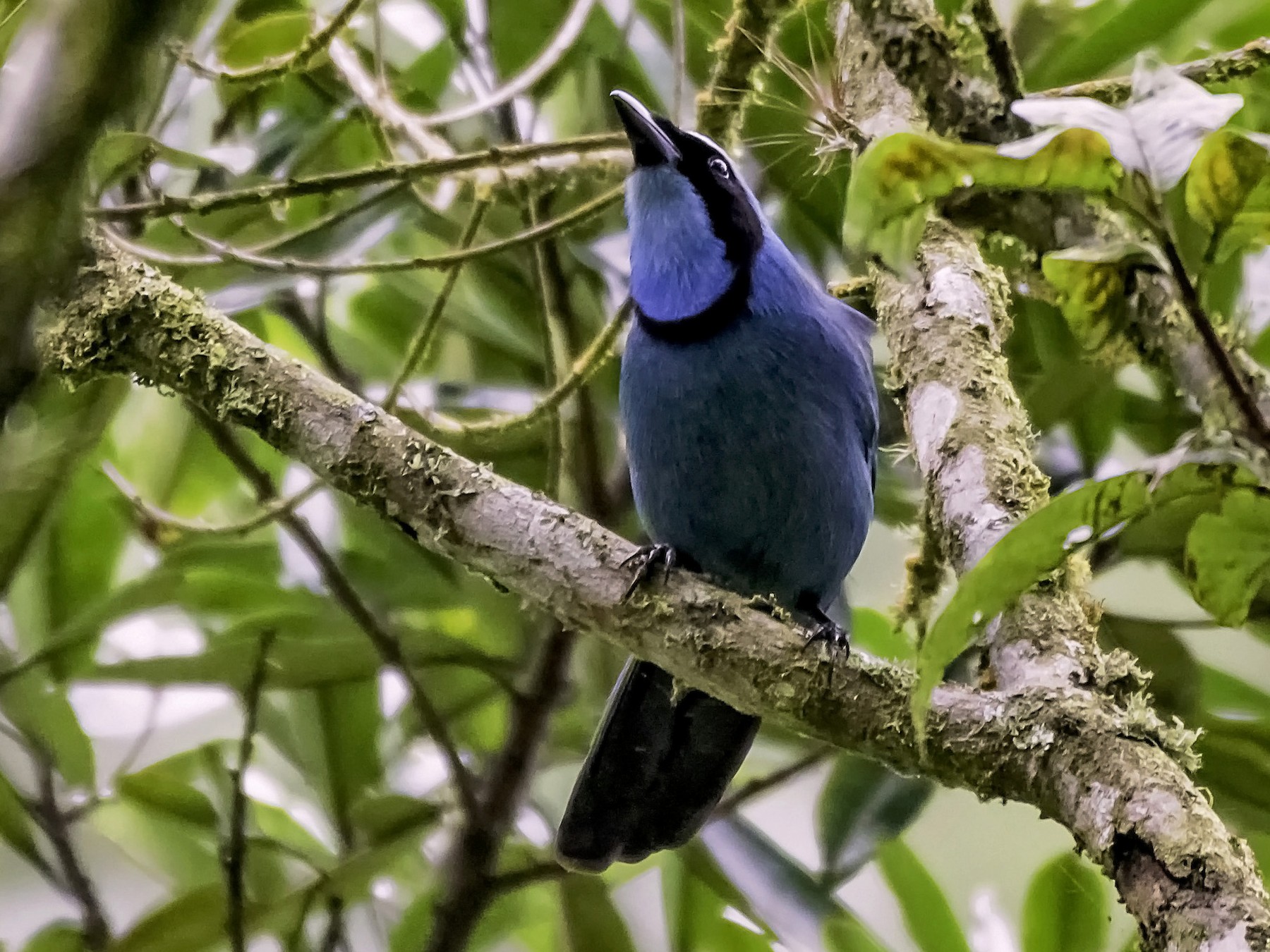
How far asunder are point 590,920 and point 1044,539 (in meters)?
1.76

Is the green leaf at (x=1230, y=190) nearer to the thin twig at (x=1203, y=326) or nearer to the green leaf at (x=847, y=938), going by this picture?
the thin twig at (x=1203, y=326)

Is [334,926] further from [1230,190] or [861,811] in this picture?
[1230,190]

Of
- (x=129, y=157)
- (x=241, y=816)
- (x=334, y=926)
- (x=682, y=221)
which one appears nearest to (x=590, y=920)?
(x=334, y=926)

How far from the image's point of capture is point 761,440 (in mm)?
1841

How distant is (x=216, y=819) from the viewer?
7.80 ft

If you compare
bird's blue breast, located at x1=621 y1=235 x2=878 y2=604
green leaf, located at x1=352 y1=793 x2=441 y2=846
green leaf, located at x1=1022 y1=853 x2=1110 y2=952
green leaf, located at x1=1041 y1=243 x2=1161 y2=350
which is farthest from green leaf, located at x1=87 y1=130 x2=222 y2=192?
green leaf, located at x1=1022 y1=853 x2=1110 y2=952

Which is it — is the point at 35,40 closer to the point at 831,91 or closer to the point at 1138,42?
the point at 831,91

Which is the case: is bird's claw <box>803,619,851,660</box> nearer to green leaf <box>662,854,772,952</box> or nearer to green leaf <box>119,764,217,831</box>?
green leaf <box>662,854,772,952</box>

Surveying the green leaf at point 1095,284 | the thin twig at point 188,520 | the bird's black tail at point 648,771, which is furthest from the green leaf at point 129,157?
the green leaf at point 1095,284

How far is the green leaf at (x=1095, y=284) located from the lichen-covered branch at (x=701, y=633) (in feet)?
1.39

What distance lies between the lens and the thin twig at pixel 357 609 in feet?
6.93

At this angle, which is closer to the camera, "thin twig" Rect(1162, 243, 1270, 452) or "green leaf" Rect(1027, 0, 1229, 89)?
"thin twig" Rect(1162, 243, 1270, 452)

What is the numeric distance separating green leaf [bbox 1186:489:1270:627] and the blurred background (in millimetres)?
1113

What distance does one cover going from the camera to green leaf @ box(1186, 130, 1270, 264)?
0.77m
